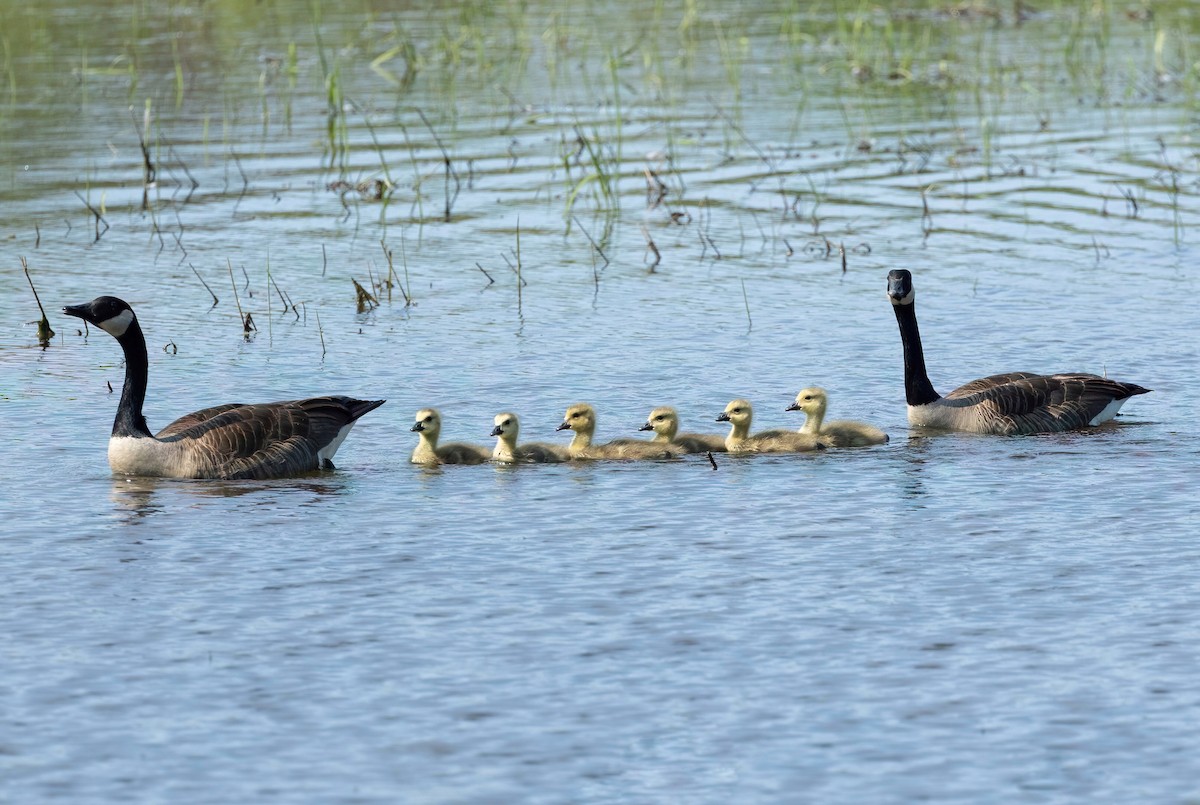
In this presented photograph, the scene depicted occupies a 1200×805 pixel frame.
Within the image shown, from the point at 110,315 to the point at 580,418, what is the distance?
3.57 meters

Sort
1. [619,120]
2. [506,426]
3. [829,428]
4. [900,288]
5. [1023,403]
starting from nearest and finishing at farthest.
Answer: [506,426], [829,428], [1023,403], [900,288], [619,120]

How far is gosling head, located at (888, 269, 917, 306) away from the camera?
14.6 metres

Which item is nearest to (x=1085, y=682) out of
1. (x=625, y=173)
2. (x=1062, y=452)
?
(x=1062, y=452)

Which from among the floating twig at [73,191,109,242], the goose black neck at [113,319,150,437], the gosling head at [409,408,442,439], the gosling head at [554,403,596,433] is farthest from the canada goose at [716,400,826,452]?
the floating twig at [73,191,109,242]

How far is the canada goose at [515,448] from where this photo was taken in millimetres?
13250

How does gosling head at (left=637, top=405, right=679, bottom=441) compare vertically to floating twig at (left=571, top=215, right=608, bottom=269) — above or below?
below

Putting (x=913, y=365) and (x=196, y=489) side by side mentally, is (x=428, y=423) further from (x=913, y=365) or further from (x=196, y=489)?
(x=913, y=365)

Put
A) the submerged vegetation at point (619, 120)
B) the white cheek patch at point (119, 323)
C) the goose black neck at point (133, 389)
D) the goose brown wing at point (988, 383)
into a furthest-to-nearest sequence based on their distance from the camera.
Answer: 1. the submerged vegetation at point (619, 120)
2. the goose brown wing at point (988, 383)
3. the white cheek patch at point (119, 323)
4. the goose black neck at point (133, 389)

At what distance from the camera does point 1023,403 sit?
45.9 feet

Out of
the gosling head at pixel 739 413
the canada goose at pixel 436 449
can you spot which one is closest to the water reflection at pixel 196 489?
the canada goose at pixel 436 449

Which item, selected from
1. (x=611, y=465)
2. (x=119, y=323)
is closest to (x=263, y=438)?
(x=119, y=323)

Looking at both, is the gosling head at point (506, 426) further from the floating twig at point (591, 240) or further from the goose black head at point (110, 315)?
the floating twig at point (591, 240)

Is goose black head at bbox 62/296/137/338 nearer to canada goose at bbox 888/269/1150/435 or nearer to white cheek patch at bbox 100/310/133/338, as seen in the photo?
white cheek patch at bbox 100/310/133/338

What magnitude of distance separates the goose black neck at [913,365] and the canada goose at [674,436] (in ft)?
5.53
